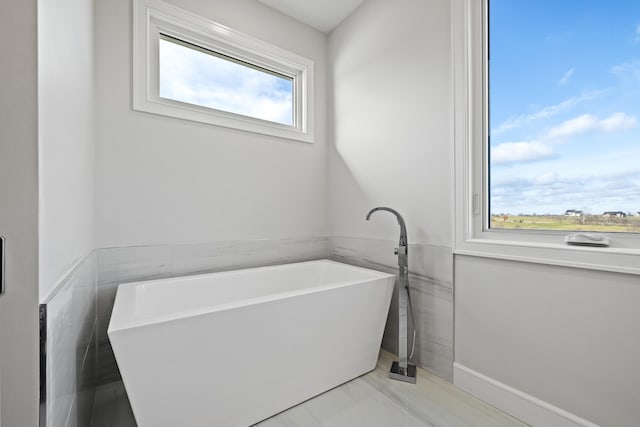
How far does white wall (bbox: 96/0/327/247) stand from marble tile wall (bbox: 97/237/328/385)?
65mm

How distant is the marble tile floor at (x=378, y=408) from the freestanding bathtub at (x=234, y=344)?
70 mm

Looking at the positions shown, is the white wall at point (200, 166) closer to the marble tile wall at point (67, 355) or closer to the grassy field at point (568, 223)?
the marble tile wall at point (67, 355)

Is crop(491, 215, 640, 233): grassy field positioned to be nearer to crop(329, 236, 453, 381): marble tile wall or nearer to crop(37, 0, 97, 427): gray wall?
crop(329, 236, 453, 381): marble tile wall

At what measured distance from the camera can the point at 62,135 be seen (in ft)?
2.74

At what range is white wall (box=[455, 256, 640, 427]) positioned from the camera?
3.59 feet

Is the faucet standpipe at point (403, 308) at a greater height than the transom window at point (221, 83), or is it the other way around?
the transom window at point (221, 83)

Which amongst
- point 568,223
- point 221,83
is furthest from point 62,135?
point 568,223

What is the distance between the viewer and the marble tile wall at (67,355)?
0.65 m

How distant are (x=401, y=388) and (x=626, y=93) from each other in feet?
5.83

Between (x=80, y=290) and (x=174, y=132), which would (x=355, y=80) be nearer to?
(x=174, y=132)

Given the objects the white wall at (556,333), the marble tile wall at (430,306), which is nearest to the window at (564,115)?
the white wall at (556,333)

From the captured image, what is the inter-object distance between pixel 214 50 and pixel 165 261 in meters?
1.59

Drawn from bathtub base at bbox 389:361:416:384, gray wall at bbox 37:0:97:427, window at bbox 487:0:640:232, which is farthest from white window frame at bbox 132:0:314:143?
bathtub base at bbox 389:361:416:384

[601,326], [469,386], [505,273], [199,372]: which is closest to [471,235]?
[505,273]
